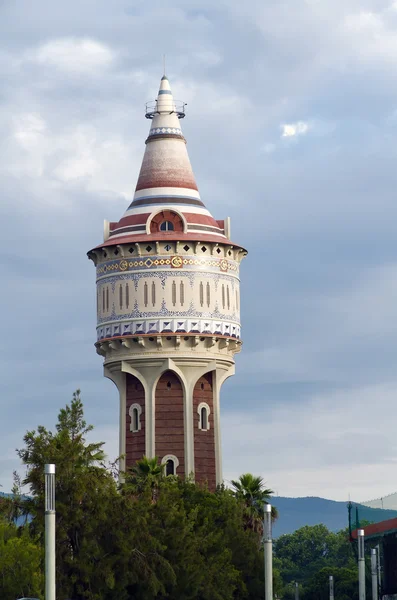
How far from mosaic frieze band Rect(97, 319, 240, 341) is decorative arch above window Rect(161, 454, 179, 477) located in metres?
6.90

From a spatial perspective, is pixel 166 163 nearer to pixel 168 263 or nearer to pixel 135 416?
pixel 168 263

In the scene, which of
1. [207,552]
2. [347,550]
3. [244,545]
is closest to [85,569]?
[207,552]

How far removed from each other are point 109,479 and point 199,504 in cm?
1296

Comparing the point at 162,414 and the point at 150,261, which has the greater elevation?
the point at 150,261

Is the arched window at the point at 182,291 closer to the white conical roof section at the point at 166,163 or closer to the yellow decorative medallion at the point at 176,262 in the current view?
the yellow decorative medallion at the point at 176,262

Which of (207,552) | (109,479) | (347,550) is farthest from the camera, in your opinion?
(347,550)

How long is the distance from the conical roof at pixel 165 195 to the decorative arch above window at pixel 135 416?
30.4ft

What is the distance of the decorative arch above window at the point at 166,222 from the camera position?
9125 cm

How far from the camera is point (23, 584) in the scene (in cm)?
6238

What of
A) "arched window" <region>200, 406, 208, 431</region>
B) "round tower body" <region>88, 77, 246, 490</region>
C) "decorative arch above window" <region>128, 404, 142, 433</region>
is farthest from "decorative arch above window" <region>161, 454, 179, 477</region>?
"arched window" <region>200, 406, 208, 431</region>

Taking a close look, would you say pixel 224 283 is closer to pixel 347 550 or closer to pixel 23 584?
pixel 23 584

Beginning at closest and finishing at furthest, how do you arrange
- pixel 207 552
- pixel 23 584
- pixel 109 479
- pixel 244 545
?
pixel 23 584 → pixel 109 479 → pixel 207 552 → pixel 244 545

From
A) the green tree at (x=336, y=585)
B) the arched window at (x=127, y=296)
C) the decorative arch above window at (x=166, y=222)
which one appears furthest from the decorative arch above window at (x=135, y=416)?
the green tree at (x=336, y=585)

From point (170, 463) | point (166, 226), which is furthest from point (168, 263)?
Answer: point (170, 463)
